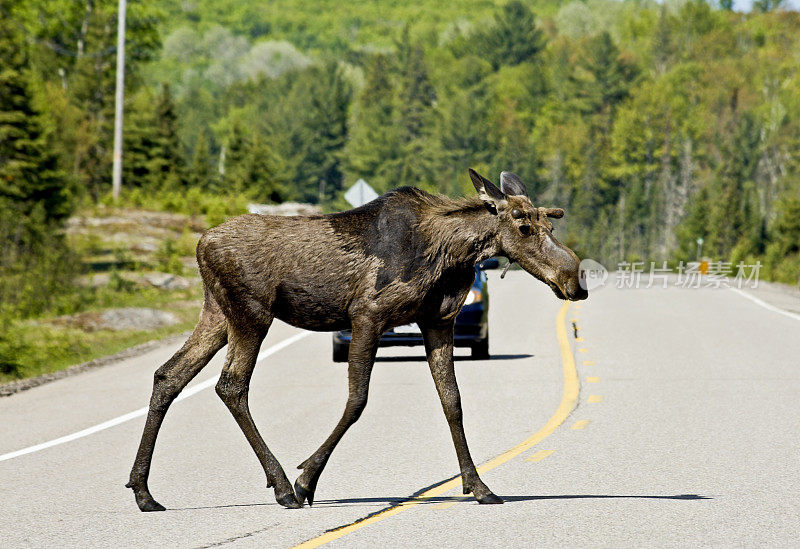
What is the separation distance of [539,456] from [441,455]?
2.41 ft

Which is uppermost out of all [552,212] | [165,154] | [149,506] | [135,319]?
[552,212]

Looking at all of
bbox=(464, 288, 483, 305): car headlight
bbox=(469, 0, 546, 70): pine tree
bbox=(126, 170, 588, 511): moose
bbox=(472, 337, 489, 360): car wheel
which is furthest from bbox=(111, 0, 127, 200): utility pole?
bbox=(469, 0, 546, 70): pine tree

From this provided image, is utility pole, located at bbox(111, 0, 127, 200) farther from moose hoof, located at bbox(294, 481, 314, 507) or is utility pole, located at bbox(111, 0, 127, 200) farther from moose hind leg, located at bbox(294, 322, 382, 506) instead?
moose hind leg, located at bbox(294, 322, 382, 506)

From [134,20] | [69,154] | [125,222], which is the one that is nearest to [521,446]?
[125,222]

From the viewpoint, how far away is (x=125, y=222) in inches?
1438

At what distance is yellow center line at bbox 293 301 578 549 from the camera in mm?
6418

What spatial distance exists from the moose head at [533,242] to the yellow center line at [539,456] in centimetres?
265

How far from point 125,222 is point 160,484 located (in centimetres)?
2937

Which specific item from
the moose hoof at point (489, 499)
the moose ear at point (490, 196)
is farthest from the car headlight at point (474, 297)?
the moose ear at point (490, 196)

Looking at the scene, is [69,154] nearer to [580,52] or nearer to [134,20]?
[134,20]

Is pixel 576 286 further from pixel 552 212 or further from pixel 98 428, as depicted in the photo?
pixel 98 428

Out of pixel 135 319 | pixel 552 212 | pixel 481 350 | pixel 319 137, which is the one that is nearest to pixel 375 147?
pixel 319 137

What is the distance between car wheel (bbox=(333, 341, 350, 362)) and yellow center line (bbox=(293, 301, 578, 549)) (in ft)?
9.24

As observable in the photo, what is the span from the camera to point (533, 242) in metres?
6.70
